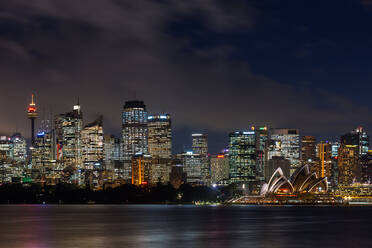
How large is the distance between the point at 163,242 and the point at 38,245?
13661 millimetres

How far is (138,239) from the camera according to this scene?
272 ft

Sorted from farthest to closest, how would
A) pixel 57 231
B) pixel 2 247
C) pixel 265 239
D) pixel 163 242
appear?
pixel 57 231
pixel 265 239
pixel 163 242
pixel 2 247

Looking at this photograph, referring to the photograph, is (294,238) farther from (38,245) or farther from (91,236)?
(38,245)

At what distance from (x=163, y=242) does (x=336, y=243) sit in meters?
19.4

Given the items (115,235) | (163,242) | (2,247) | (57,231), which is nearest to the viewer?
(2,247)

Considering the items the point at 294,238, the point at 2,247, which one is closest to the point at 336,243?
the point at 294,238

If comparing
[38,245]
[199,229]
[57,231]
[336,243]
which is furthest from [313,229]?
[38,245]

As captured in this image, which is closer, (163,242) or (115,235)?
(163,242)

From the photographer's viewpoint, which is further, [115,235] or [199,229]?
[199,229]

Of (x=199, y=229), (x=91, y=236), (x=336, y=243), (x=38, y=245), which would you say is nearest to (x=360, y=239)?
(x=336, y=243)

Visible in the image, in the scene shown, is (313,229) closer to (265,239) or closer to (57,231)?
(265,239)

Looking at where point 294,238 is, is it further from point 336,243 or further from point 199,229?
point 199,229

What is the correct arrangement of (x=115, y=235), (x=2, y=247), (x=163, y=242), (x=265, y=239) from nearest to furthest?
(x=2, y=247), (x=163, y=242), (x=265, y=239), (x=115, y=235)

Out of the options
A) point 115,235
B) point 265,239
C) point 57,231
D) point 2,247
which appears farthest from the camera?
point 57,231
